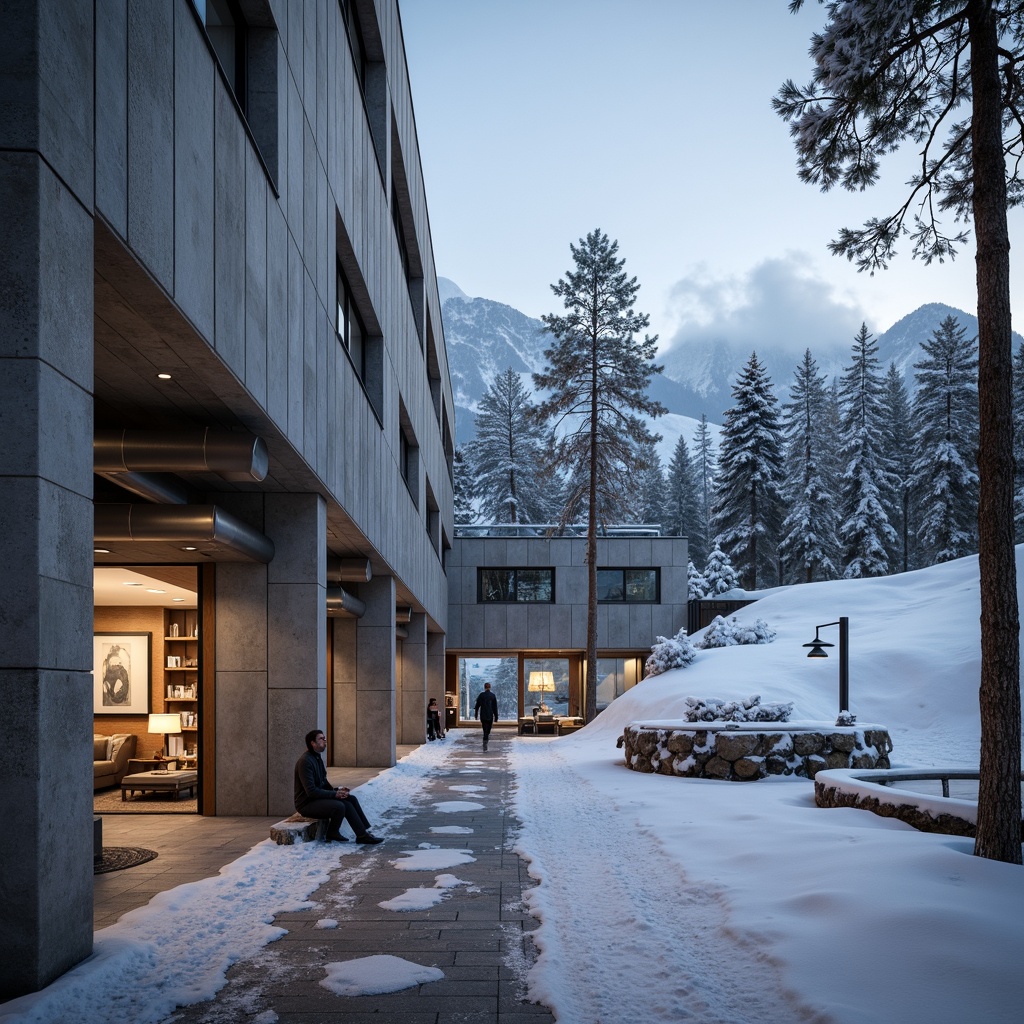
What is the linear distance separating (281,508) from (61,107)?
709 cm

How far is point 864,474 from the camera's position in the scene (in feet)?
162

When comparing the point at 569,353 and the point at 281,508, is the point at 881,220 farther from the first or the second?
the point at 569,353

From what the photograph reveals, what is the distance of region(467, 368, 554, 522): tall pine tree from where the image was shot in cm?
6181

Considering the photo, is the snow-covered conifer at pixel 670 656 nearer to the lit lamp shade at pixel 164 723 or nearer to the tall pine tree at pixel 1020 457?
the lit lamp shade at pixel 164 723

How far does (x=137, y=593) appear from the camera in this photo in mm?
14242

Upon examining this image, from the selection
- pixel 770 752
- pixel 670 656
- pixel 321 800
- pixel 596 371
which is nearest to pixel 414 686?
pixel 670 656

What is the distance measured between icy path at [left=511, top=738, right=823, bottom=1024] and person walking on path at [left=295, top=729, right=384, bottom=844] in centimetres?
181

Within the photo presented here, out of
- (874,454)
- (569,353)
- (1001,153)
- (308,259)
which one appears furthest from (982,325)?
(874,454)

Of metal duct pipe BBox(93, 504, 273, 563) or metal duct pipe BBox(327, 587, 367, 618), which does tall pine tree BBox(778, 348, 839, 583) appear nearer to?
metal duct pipe BBox(327, 587, 367, 618)

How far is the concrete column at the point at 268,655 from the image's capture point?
442 inches

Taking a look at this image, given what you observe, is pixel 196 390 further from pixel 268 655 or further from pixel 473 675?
pixel 473 675

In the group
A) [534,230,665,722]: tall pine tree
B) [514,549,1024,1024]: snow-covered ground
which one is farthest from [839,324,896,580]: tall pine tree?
[514,549,1024,1024]: snow-covered ground

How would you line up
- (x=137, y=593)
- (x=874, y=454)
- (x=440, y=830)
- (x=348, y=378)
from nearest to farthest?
(x=440, y=830) → (x=348, y=378) → (x=137, y=593) → (x=874, y=454)

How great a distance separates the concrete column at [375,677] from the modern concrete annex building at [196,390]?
0.04 metres
